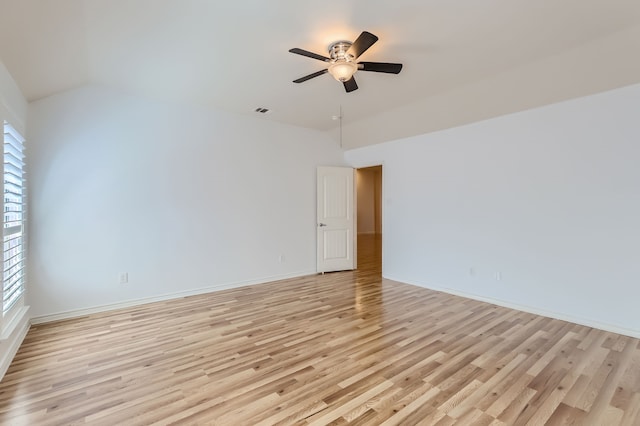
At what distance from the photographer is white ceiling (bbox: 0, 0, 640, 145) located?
2393 millimetres

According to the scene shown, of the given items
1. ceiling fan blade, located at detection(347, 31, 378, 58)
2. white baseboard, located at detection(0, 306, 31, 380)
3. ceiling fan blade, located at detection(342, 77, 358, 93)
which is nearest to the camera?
ceiling fan blade, located at detection(347, 31, 378, 58)

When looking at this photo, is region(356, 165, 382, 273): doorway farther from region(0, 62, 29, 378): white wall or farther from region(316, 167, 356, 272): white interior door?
region(0, 62, 29, 378): white wall

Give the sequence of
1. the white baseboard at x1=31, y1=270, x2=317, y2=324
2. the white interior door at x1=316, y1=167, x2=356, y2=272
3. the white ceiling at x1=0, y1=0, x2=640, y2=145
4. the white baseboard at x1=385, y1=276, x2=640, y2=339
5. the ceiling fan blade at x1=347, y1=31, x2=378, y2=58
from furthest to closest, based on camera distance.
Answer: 1. the white interior door at x1=316, y1=167, x2=356, y2=272
2. the white baseboard at x1=31, y1=270, x2=317, y2=324
3. the white baseboard at x1=385, y1=276, x2=640, y2=339
4. the white ceiling at x1=0, y1=0, x2=640, y2=145
5. the ceiling fan blade at x1=347, y1=31, x2=378, y2=58

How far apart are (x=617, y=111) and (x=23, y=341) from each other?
662 cm

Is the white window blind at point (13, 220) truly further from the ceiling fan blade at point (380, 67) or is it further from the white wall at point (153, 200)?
the ceiling fan blade at point (380, 67)

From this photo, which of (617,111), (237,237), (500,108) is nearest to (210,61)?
(237,237)

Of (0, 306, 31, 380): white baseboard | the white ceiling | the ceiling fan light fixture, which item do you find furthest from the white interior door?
(0, 306, 31, 380): white baseboard

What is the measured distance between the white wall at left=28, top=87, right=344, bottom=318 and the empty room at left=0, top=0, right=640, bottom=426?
28mm

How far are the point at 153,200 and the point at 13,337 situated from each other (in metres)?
2.07

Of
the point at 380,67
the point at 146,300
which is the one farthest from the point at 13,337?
the point at 380,67

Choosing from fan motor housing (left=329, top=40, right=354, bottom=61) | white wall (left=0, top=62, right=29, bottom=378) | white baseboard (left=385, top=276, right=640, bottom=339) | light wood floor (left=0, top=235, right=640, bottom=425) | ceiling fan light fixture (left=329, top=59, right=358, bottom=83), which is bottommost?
light wood floor (left=0, top=235, right=640, bottom=425)

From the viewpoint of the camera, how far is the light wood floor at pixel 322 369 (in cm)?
199

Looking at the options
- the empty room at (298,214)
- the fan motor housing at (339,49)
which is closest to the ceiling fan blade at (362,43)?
the empty room at (298,214)

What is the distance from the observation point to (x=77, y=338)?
3.17 meters
